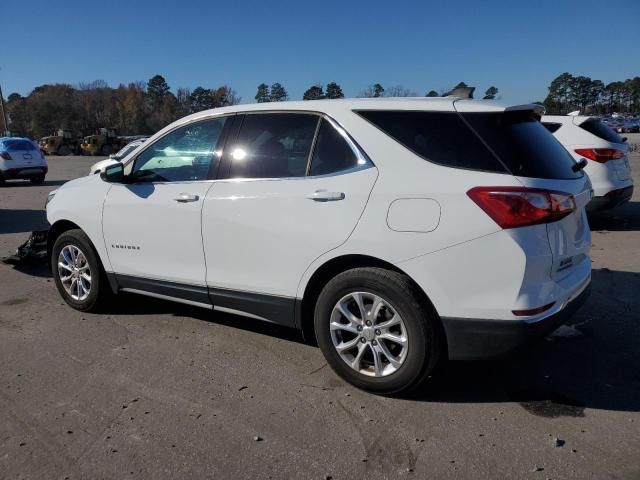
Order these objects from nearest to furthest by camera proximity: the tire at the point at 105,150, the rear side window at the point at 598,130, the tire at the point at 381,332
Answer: the tire at the point at 381,332, the rear side window at the point at 598,130, the tire at the point at 105,150

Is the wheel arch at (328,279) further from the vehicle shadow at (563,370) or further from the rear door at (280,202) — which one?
the vehicle shadow at (563,370)

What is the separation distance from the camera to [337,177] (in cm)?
344

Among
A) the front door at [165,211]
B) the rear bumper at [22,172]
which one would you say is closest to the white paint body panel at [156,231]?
the front door at [165,211]

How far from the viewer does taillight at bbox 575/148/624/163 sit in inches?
308

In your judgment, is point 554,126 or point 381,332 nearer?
point 381,332

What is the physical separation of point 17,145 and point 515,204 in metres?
19.3

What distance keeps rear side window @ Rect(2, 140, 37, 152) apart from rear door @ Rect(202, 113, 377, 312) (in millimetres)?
17254

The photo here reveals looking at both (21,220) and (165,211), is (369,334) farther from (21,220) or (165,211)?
(21,220)

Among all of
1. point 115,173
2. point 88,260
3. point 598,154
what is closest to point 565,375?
point 115,173

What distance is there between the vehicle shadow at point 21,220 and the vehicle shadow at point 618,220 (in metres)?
9.48

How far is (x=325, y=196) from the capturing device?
3.40 meters

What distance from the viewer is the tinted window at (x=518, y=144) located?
9.96ft

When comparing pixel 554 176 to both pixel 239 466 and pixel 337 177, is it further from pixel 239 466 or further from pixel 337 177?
pixel 239 466

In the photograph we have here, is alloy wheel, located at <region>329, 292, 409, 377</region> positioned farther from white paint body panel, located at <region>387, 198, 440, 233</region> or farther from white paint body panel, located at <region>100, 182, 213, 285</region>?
white paint body panel, located at <region>100, 182, 213, 285</region>
